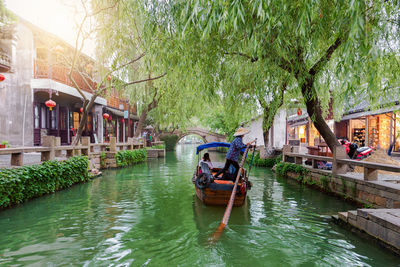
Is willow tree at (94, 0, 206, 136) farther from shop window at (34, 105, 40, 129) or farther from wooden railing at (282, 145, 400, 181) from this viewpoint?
wooden railing at (282, 145, 400, 181)

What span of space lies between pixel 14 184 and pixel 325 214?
24.3 feet

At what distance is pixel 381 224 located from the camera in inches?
159

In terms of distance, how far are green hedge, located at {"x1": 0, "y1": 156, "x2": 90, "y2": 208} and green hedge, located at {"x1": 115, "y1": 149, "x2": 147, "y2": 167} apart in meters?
4.72

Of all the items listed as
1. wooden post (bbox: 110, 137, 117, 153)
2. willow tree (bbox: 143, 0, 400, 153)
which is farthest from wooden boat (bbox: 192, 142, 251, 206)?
wooden post (bbox: 110, 137, 117, 153)

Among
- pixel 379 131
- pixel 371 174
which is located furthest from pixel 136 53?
pixel 379 131

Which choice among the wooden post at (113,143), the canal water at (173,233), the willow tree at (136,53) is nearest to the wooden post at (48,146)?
the canal water at (173,233)

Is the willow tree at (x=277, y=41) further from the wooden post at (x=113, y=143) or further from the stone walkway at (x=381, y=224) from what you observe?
the wooden post at (x=113, y=143)

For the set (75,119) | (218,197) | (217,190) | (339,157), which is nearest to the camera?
(217,190)

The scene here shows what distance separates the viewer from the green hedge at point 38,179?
6.06 metres

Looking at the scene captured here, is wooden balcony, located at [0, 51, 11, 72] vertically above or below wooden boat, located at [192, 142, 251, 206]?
above

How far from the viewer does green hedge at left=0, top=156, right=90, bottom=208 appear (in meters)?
6.06

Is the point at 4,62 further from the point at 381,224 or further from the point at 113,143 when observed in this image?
the point at 381,224

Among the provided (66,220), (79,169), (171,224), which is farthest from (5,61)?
(171,224)

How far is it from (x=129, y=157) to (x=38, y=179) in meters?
8.94
